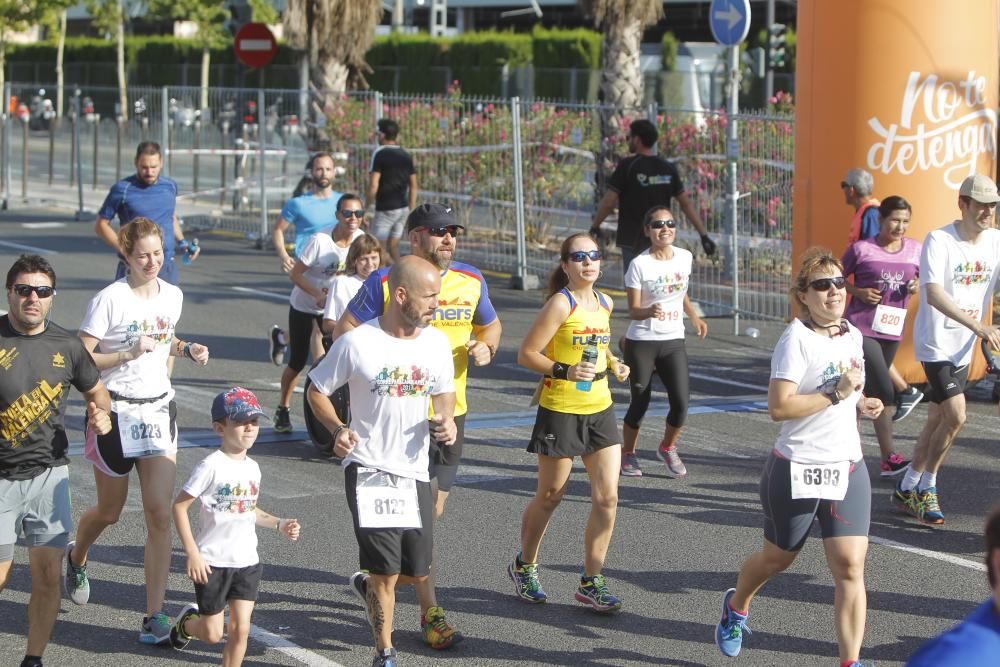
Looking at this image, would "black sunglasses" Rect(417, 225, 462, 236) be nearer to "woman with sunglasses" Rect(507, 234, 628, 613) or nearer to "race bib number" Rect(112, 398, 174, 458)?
"woman with sunglasses" Rect(507, 234, 628, 613)

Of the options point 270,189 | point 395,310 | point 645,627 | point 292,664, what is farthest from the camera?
point 270,189

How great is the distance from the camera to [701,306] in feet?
52.6

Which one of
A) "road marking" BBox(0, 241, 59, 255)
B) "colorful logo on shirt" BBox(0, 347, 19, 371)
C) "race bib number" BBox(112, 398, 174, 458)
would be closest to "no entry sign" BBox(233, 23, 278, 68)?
"road marking" BBox(0, 241, 59, 255)

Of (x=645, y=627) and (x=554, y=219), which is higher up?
(x=554, y=219)

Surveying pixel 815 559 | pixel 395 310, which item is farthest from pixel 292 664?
pixel 815 559

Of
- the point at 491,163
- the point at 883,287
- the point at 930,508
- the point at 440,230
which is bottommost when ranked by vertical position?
the point at 930,508

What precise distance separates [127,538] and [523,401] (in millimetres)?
4461

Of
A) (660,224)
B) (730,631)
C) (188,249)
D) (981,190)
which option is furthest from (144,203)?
(730,631)

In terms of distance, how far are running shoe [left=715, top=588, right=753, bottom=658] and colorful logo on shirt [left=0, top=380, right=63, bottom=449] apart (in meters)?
2.86

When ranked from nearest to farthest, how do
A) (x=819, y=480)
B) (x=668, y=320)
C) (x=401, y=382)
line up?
(x=401, y=382) < (x=819, y=480) < (x=668, y=320)

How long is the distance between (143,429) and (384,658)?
5.13 feet

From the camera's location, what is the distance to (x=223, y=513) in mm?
5582

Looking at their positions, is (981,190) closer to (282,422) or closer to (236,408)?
(236,408)

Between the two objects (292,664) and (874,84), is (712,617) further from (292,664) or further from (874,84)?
(874,84)
